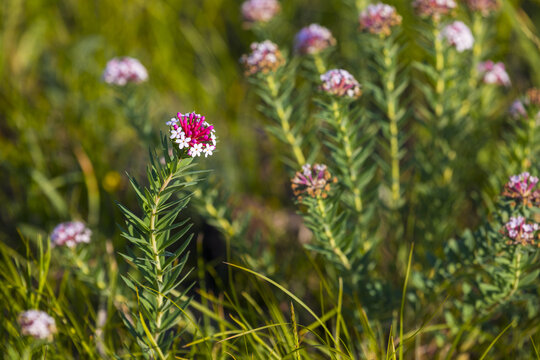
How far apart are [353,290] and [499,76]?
165cm

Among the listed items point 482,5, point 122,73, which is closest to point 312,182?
point 122,73

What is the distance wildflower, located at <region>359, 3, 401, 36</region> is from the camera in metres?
2.23

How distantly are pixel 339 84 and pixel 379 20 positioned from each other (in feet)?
1.64

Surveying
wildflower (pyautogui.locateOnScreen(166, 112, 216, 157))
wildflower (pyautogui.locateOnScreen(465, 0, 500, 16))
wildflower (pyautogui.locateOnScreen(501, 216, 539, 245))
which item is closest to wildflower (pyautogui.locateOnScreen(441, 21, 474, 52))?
wildflower (pyautogui.locateOnScreen(465, 0, 500, 16))

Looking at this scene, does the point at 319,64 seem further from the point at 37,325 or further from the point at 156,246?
the point at 37,325

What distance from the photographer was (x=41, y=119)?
3.79m

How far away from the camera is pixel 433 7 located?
90.4 inches

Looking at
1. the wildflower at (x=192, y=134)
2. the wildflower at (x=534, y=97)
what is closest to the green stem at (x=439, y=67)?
the wildflower at (x=534, y=97)

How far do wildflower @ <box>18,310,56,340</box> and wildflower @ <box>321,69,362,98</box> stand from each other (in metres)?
1.49

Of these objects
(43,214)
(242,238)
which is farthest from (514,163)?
(43,214)

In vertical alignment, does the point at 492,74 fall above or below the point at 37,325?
above

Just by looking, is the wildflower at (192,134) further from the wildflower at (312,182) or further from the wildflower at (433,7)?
the wildflower at (433,7)

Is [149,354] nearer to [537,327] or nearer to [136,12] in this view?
[537,327]

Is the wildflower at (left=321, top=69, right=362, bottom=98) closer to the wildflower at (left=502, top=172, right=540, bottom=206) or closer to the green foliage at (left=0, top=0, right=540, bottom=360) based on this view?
the green foliage at (left=0, top=0, right=540, bottom=360)
